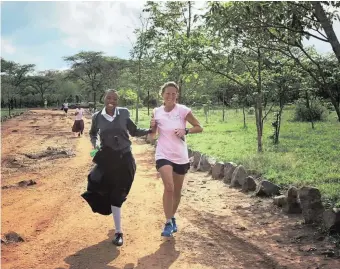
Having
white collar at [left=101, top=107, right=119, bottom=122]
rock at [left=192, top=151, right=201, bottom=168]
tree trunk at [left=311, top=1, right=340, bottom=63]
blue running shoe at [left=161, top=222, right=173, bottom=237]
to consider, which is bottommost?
blue running shoe at [left=161, top=222, right=173, bottom=237]

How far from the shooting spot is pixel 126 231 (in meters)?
5.28

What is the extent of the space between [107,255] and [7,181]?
247 inches

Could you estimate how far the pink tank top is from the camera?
4.90 meters

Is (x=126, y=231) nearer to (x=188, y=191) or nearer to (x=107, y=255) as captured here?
(x=107, y=255)

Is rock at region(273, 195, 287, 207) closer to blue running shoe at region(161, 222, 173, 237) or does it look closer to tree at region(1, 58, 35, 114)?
blue running shoe at region(161, 222, 173, 237)

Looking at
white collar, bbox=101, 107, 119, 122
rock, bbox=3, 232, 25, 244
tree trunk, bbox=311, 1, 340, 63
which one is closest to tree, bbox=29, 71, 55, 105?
rock, bbox=3, 232, 25, 244

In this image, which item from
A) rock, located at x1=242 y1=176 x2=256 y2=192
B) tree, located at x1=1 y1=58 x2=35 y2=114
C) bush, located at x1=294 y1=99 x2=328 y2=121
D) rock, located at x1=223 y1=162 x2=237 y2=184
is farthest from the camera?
tree, located at x1=1 y1=58 x2=35 y2=114

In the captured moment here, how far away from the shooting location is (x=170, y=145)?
16.1 feet

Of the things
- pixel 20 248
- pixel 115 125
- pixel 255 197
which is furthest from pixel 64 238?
pixel 255 197

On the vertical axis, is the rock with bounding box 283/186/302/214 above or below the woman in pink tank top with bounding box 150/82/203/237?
below

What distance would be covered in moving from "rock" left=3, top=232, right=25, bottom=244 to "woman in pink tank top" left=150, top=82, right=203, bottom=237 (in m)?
1.73

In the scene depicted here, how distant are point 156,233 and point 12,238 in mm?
1740

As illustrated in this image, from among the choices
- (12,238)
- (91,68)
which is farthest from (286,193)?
(91,68)

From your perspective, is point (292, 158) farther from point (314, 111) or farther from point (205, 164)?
point (314, 111)
